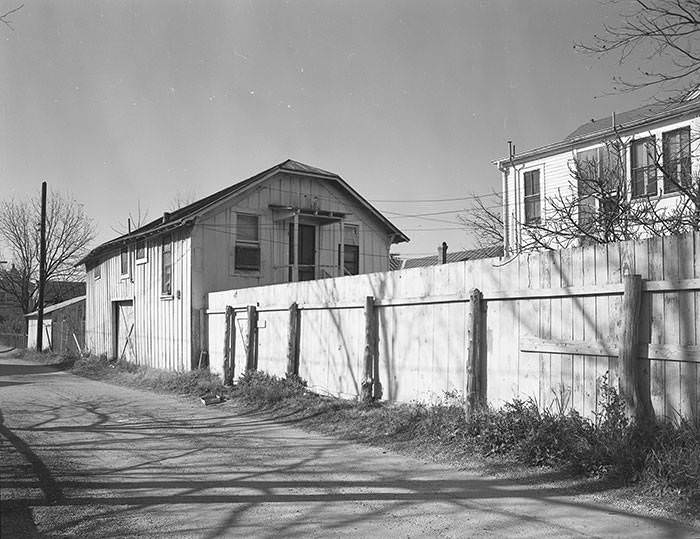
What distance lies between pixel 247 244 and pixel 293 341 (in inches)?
289

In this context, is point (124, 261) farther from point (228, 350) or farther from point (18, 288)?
point (18, 288)

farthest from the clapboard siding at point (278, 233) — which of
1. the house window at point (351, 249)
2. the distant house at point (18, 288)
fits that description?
the distant house at point (18, 288)

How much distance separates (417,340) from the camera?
9875mm

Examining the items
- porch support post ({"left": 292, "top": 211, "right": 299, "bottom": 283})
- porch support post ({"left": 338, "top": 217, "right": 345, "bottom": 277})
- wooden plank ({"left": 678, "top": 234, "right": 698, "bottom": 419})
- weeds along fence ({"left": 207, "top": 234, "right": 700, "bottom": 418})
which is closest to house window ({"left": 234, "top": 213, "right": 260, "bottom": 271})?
porch support post ({"left": 292, "top": 211, "right": 299, "bottom": 283})

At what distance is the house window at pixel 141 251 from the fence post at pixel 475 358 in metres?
15.6

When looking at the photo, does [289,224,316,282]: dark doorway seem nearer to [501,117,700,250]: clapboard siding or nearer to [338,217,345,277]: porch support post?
[338,217,345,277]: porch support post

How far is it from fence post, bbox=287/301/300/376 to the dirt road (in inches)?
102

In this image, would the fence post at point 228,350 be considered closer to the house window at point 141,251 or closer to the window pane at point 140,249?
the house window at point 141,251

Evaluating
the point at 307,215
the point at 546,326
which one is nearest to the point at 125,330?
the point at 307,215

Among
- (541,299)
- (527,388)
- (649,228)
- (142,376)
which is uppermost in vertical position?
(649,228)

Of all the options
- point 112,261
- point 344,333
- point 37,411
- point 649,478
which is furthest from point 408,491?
point 112,261

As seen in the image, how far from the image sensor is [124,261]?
24266mm

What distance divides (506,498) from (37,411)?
10.1 m

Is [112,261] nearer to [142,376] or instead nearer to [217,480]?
[142,376]
